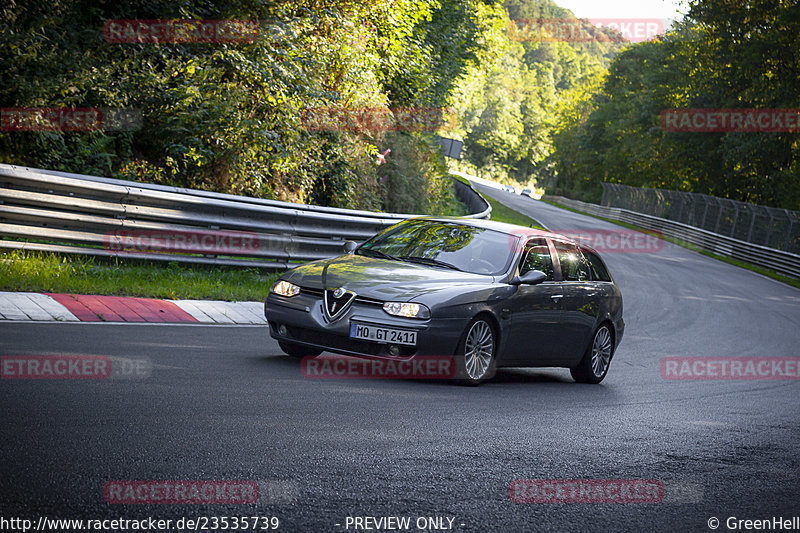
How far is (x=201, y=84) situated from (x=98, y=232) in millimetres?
4310

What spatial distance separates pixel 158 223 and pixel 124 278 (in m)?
1.14

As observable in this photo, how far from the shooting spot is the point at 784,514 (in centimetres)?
495

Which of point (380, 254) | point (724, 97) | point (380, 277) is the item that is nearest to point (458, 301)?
point (380, 277)

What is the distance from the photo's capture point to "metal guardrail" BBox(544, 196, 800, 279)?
3712 cm

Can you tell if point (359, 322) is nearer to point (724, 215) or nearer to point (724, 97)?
point (724, 215)

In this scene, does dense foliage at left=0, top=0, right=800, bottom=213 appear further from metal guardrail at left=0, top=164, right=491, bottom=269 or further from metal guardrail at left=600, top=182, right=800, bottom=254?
metal guardrail at left=600, top=182, right=800, bottom=254

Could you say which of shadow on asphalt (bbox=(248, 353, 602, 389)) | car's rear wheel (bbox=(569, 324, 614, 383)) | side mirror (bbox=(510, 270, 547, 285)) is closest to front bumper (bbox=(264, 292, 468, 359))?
shadow on asphalt (bbox=(248, 353, 602, 389))

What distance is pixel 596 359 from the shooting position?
33.9 feet

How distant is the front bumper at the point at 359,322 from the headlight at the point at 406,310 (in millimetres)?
39

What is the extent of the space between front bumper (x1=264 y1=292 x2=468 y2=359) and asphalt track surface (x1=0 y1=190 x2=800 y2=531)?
0.33 meters

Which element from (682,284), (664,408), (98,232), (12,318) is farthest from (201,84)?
(682,284)

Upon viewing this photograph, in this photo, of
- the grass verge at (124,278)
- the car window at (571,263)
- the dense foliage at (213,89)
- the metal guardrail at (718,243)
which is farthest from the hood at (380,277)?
the metal guardrail at (718,243)

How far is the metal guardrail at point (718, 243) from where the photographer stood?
37125 mm

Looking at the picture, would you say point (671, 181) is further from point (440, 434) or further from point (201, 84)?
point (440, 434)
